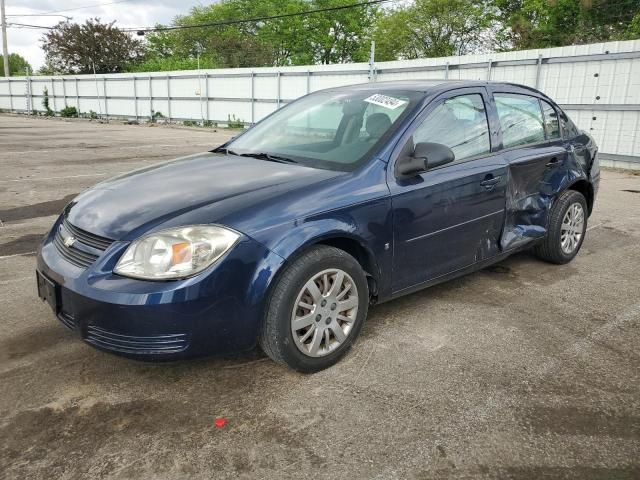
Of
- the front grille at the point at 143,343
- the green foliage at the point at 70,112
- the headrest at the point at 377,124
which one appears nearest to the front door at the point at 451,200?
the headrest at the point at 377,124

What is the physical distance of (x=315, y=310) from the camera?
2854mm

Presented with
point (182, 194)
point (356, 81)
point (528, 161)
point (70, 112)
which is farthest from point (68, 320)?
point (70, 112)

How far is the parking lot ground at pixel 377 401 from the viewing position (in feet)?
7.30

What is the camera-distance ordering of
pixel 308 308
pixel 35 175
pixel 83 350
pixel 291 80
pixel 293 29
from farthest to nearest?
pixel 293 29
pixel 291 80
pixel 35 175
pixel 83 350
pixel 308 308

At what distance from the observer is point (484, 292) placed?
4.16 metres

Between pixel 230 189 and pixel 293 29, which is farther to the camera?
pixel 293 29

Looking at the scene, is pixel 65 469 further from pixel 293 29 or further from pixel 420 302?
pixel 293 29

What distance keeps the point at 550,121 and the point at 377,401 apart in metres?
3.15

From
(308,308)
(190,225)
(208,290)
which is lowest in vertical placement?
(308,308)

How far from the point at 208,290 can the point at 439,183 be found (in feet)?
5.38

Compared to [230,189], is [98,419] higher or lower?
lower

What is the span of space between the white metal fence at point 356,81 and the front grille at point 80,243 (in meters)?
11.7

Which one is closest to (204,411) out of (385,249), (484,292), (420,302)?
(385,249)

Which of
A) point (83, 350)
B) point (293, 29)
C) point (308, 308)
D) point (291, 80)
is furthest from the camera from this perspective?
point (293, 29)
